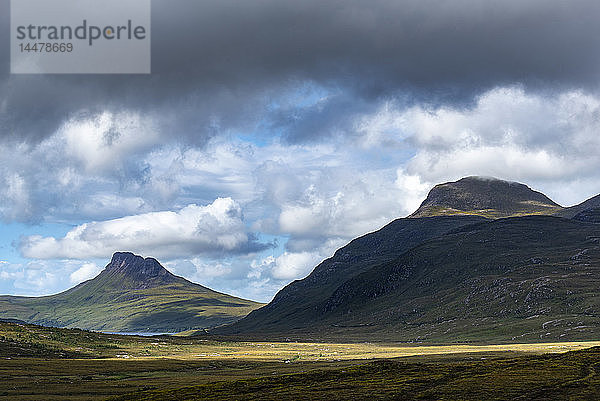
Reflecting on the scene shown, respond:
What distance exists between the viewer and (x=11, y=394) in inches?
4043

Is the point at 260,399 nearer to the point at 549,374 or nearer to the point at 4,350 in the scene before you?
the point at 549,374

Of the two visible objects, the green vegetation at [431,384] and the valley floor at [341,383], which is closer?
the green vegetation at [431,384]

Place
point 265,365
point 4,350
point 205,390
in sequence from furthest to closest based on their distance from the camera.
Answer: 1. point 4,350
2. point 265,365
3. point 205,390

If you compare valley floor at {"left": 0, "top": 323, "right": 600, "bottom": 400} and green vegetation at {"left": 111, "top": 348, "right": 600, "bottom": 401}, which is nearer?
green vegetation at {"left": 111, "top": 348, "right": 600, "bottom": 401}

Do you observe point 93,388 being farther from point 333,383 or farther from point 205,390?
point 333,383

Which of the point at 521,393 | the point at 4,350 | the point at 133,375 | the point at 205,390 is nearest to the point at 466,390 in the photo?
the point at 521,393

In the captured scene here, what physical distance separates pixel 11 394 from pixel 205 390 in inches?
1404

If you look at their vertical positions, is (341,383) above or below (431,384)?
below

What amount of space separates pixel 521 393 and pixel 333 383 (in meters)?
34.2

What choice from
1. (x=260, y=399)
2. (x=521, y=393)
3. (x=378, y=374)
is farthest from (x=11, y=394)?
(x=521, y=393)

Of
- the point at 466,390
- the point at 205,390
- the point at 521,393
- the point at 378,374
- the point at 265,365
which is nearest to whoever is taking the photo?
the point at 521,393

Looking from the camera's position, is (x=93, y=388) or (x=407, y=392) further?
(x=93, y=388)

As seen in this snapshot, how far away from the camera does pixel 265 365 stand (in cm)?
17250

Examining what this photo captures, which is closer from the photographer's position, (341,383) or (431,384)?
(431,384)
